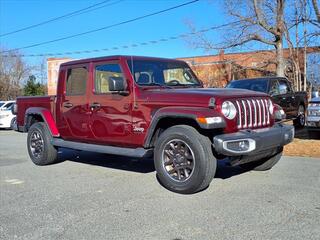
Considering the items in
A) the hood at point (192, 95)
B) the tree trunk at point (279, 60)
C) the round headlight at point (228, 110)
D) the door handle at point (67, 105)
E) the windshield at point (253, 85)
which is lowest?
the round headlight at point (228, 110)

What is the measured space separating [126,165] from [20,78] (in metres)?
54.6

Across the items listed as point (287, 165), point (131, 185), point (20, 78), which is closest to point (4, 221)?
point (131, 185)

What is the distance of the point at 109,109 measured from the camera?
700 centimetres

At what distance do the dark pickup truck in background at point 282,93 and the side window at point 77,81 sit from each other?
6535 millimetres

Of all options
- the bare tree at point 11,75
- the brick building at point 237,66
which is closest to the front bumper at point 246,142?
the brick building at point 237,66

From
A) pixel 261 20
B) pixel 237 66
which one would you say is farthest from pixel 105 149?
pixel 237 66

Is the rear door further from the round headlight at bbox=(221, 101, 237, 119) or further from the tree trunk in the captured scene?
the tree trunk

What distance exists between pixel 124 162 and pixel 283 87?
754 cm

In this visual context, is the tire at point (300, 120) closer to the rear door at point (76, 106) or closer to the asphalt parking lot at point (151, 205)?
the asphalt parking lot at point (151, 205)

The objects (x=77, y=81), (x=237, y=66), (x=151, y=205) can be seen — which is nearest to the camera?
(x=151, y=205)

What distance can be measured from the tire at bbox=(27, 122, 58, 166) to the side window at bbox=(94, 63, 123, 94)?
178cm

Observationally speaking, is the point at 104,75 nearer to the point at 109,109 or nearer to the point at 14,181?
the point at 109,109

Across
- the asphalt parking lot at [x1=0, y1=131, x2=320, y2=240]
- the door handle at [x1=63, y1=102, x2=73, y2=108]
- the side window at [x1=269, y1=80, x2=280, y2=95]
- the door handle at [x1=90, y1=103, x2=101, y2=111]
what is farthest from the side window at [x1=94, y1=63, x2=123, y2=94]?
the side window at [x1=269, y1=80, x2=280, y2=95]

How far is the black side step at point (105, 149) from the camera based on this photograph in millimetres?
6511
